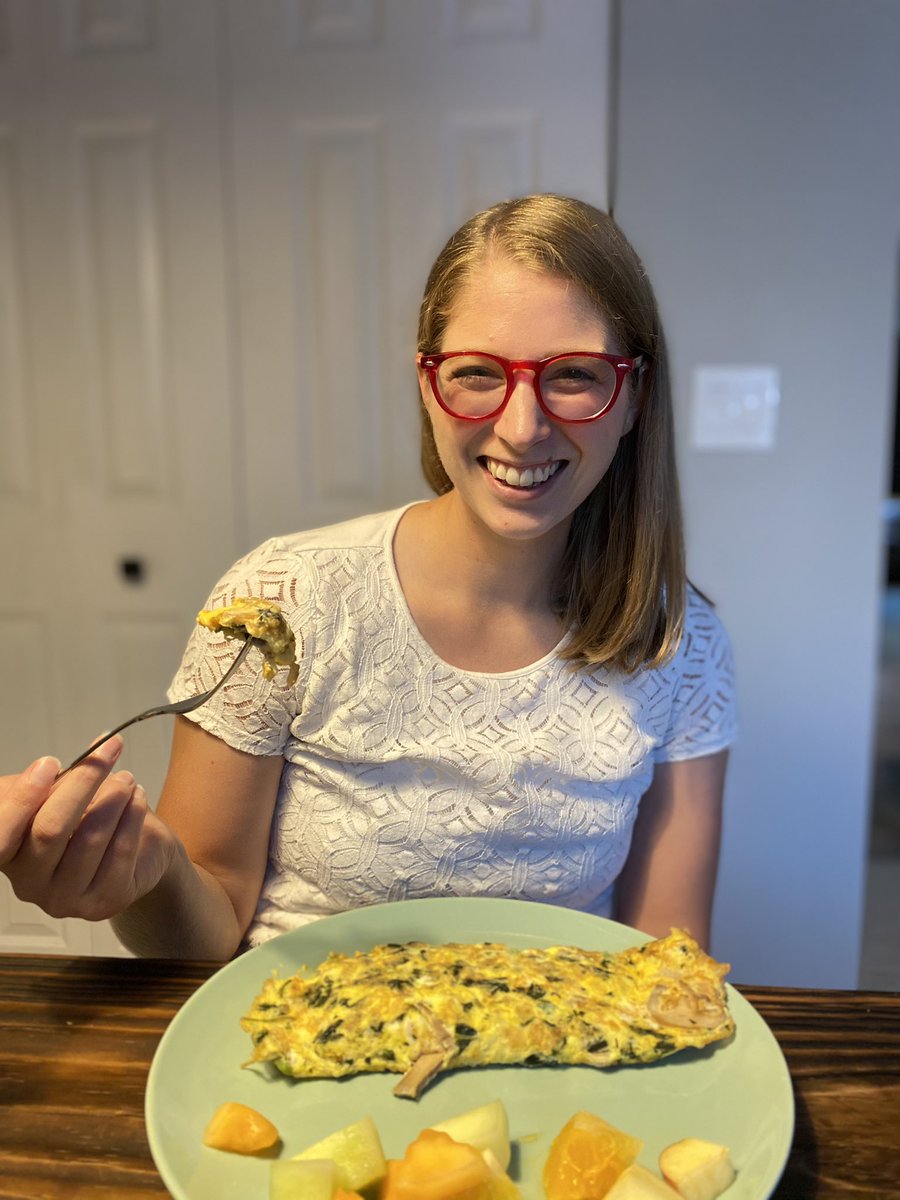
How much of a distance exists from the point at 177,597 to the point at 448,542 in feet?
4.78

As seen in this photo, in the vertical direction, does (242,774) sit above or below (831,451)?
below

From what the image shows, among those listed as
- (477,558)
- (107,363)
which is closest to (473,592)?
(477,558)

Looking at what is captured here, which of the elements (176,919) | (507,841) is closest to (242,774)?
(176,919)

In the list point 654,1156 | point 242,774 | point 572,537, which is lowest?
point 654,1156

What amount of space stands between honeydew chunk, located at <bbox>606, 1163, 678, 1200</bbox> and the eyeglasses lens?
0.69m

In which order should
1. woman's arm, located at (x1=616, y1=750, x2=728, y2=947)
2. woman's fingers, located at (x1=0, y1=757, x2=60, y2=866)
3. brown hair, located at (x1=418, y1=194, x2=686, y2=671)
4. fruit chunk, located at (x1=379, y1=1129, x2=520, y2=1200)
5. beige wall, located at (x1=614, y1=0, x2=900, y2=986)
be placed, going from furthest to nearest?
beige wall, located at (x1=614, y1=0, x2=900, y2=986), woman's arm, located at (x1=616, y1=750, x2=728, y2=947), brown hair, located at (x1=418, y1=194, x2=686, y2=671), woman's fingers, located at (x1=0, y1=757, x2=60, y2=866), fruit chunk, located at (x1=379, y1=1129, x2=520, y2=1200)

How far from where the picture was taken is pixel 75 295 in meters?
2.44

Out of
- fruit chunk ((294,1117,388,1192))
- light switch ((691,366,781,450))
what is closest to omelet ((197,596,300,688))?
fruit chunk ((294,1117,388,1192))

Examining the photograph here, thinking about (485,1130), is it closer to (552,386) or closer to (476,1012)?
(476,1012)

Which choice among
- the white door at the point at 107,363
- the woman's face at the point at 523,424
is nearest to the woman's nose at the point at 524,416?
the woman's face at the point at 523,424

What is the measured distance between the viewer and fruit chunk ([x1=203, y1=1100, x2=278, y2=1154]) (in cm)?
69

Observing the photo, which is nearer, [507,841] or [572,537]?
[507,841]

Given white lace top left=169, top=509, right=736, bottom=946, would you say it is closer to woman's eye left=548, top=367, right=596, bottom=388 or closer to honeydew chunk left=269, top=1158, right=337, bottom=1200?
woman's eye left=548, top=367, right=596, bottom=388

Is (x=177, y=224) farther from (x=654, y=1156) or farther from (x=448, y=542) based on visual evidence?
(x=654, y=1156)
